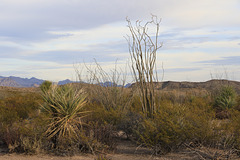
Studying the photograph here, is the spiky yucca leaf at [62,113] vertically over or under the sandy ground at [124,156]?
over

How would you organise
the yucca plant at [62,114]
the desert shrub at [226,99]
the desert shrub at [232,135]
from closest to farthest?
the desert shrub at [232,135], the yucca plant at [62,114], the desert shrub at [226,99]

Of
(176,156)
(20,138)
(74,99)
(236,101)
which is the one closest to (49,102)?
(74,99)

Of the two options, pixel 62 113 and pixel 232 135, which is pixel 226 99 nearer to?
pixel 232 135

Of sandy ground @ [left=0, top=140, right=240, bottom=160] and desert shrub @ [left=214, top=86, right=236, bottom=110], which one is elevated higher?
desert shrub @ [left=214, top=86, right=236, bottom=110]

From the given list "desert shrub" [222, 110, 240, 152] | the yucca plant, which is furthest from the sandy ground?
the yucca plant

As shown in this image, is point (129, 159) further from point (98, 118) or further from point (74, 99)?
point (98, 118)

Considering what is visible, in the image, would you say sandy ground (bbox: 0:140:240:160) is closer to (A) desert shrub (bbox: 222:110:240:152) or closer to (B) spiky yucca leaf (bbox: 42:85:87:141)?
(A) desert shrub (bbox: 222:110:240:152)

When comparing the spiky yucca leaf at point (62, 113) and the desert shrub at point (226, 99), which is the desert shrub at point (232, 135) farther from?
the desert shrub at point (226, 99)

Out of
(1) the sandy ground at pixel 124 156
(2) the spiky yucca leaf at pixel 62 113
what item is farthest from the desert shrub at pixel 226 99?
(2) the spiky yucca leaf at pixel 62 113

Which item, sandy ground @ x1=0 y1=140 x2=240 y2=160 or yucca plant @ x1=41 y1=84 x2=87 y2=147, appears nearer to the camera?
sandy ground @ x1=0 y1=140 x2=240 y2=160

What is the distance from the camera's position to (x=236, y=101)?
13992 millimetres

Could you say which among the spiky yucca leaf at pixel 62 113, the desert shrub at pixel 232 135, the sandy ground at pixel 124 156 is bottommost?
the sandy ground at pixel 124 156

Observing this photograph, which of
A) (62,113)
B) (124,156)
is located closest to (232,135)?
(124,156)

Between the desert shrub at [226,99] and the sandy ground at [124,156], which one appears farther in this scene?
the desert shrub at [226,99]
